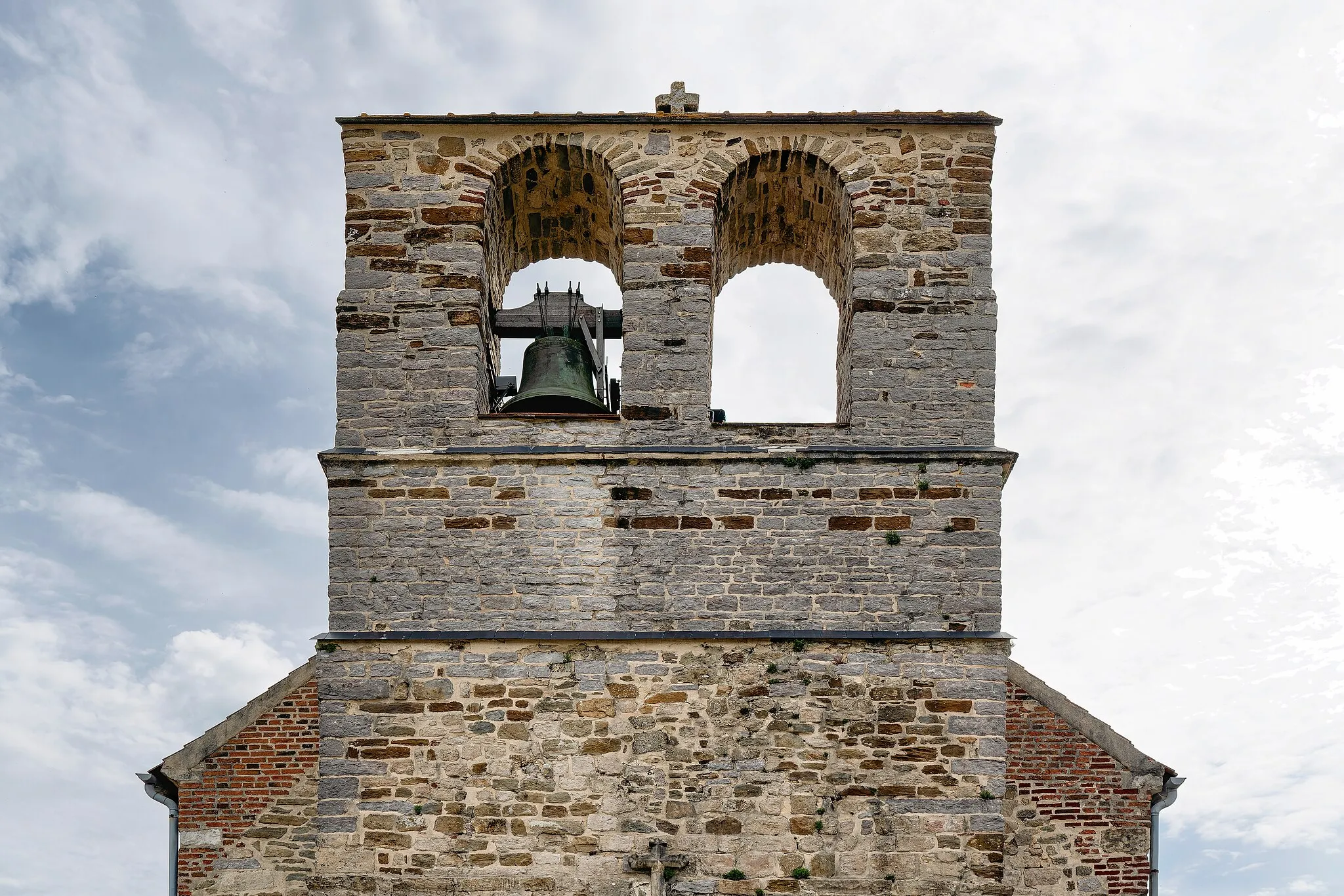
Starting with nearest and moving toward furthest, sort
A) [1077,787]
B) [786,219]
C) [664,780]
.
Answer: [664,780] → [1077,787] → [786,219]

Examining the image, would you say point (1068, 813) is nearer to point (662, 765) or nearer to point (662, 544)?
point (662, 765)

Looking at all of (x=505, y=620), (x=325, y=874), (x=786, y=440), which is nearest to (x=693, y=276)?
(x=786, y=440)

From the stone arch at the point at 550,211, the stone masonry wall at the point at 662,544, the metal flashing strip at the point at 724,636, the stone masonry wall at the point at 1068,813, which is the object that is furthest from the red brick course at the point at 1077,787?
the stone arch at the point at 550,211

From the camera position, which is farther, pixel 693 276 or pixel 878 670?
pixel 693 276

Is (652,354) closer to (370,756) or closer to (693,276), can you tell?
(693,276)

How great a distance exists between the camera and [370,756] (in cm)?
889

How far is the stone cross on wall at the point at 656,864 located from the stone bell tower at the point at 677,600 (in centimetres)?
2

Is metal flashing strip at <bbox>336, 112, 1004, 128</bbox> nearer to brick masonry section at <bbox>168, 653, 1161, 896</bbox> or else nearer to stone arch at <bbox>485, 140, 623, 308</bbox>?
stone arch at <bbox>485, 140, 623, 308</bbox>

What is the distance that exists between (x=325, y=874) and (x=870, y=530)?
4114 mm

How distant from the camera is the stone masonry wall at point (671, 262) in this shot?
9422 mm

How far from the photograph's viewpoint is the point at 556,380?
9.98 metres

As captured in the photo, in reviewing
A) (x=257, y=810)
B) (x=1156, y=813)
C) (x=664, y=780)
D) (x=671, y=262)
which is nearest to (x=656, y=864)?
(x=664, y=780)

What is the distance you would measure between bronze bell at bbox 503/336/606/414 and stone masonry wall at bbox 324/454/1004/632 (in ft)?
2.31

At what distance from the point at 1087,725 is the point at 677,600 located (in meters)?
2.85
